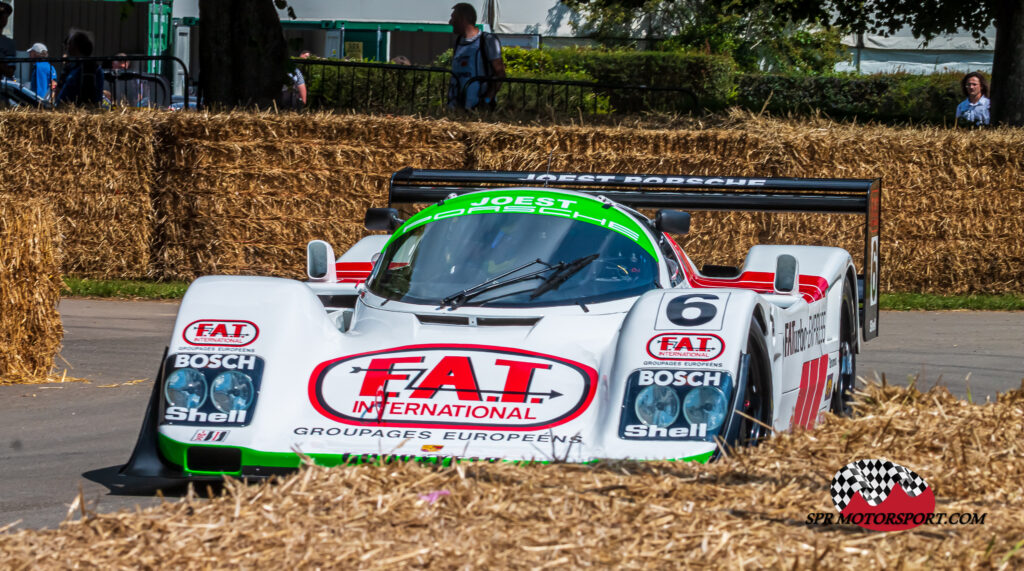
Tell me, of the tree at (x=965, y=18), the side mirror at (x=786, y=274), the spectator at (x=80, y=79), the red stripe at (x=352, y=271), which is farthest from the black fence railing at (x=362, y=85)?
the side mirror at (x=786, y=274)

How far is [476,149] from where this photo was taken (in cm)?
1264

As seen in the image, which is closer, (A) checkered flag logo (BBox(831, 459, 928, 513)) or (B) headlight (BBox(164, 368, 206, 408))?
(A) checkered flag logo (BBox(831, 459, 928, 513))

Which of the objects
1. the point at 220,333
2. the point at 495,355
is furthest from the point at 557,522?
the point at 220,333

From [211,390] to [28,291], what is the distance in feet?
10.6

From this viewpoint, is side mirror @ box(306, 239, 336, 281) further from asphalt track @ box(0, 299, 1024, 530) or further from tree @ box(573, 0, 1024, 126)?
tree @ box(573, 0, 1024, 126)

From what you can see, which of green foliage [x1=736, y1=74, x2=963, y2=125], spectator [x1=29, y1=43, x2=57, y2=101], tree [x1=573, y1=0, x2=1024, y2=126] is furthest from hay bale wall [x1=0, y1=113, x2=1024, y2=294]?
green foliage [x1=736, y1=74, x2=963, y2=125]

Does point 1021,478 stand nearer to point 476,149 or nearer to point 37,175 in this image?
point 476,149

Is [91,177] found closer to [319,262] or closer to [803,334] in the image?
[319,262]

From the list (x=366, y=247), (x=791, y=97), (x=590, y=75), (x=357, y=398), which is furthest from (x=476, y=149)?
(x=791, y=97)

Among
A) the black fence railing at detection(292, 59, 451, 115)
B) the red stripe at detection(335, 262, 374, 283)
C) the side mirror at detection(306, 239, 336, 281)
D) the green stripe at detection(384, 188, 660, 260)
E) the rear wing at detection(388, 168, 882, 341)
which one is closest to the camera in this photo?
the green stripe at detection(384, 188, 660, 260)

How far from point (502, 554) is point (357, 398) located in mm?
1882

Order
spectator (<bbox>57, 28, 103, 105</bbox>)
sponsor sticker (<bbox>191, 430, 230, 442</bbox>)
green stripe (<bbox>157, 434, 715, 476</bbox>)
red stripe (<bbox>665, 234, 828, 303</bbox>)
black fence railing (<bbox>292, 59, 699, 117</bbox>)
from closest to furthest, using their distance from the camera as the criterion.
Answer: green stripe (<bbox>157, 434, 715, 476</bbox>) → sponsor sticker (<bbox>191, 430, 230, 442</bbox>) → red stripe (<bbox>665, 234, 828, 303</bbox>) → spectator (<bbox>57, 28, 103, 105</bbox>) → black fence railing (<bbox>292, 59, 699, 117</bbox>)

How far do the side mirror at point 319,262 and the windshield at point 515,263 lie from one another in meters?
1.10

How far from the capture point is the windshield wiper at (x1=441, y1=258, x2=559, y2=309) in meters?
5.68
